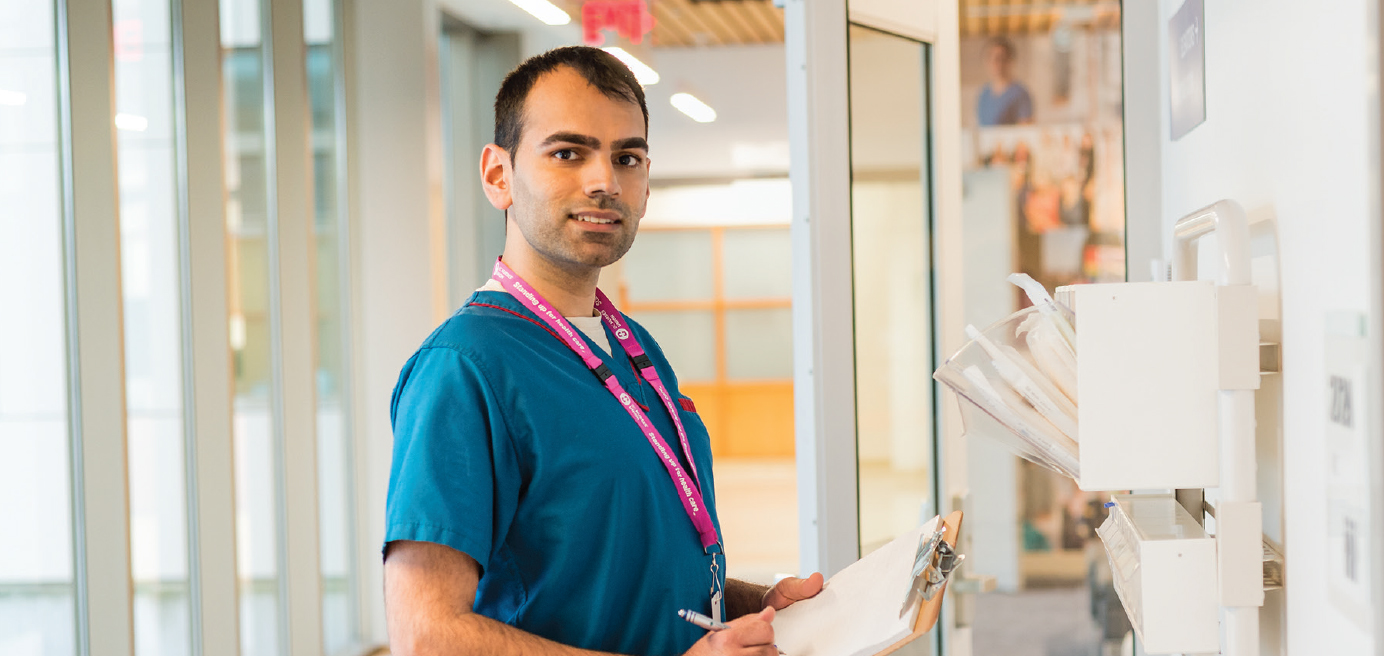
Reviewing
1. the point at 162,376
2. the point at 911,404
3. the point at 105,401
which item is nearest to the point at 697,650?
the point at 911,404

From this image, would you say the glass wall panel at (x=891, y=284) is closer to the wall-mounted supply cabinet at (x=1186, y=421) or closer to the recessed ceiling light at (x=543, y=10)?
the wall-mounted supply cabinet at (x=1186, y=421)

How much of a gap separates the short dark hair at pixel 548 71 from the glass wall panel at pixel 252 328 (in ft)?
10.5

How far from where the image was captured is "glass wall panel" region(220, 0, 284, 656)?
4.25 m

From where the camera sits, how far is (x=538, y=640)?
3.64 ft

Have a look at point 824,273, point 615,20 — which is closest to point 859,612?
point 824,273

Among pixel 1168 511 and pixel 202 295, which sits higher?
pixel 202 295

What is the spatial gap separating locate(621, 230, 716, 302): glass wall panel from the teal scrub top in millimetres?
8643

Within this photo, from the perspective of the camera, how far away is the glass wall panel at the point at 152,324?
3625 mm

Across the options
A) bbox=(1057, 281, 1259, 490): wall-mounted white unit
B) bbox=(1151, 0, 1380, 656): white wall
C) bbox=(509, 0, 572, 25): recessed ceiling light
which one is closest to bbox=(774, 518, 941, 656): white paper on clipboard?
bbox=(1057, 281, 1259, 490): wall-mounted white unit

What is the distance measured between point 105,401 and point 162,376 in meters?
0.40

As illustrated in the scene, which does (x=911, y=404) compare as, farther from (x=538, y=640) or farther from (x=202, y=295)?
(x=202, y=295)

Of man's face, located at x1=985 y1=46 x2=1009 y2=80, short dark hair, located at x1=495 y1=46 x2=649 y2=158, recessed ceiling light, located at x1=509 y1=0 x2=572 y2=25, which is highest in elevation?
recessed ceiling light, located at x1=509 y1=0 x2=572 y2=25

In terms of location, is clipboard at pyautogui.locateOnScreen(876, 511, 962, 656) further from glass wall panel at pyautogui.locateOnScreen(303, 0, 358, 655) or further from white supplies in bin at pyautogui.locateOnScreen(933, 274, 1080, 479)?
glass wall panel at pyautogui.locateOnScreen(303, 0, 358, 655)

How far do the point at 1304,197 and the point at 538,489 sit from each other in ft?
2.88
